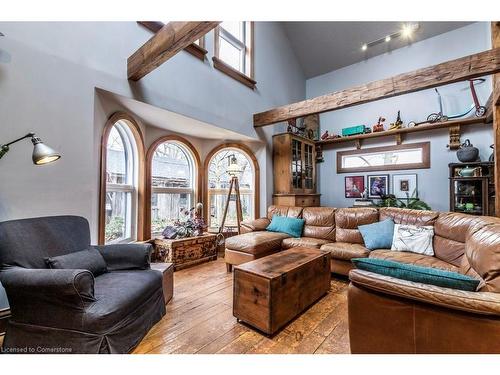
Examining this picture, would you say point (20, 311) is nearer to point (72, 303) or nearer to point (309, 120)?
point (72, 303)

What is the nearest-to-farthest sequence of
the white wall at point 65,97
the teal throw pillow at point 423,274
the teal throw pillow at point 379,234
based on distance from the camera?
the teal throw pillow at point 423,274 → the white wall at point 65,97 → the teal throw pillow at point 379,234

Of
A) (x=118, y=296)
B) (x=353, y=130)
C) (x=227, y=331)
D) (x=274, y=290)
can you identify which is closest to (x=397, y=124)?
(x=353, y=130)

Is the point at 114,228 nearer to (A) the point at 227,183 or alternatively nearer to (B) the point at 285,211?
(A) the point at 227,183

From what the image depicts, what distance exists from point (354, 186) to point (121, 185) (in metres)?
4.36

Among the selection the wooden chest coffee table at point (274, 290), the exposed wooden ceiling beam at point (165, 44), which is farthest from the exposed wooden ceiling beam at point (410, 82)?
the wooden chest coffee table at point (274, 290)

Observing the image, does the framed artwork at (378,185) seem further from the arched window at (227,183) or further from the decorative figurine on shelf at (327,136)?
the arched window at (227,183)

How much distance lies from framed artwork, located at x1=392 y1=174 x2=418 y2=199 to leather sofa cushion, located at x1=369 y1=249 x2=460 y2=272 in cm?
229

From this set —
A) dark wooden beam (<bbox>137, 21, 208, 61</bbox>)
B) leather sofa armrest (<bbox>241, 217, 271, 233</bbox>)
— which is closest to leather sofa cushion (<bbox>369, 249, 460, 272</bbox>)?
leather sofa armrest (<bbox>241, 217, 271, 233</bbox>)

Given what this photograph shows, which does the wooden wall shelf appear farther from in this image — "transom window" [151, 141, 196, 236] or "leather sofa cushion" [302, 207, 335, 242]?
"transom window" [151, 141, 196, 236]

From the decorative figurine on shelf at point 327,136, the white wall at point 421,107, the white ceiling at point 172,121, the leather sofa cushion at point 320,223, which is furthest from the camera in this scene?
the decorative figurine on shelf at point 327,136

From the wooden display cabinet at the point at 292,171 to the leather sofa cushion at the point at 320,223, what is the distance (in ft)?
2.44

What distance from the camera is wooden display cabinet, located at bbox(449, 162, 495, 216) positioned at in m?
3.50

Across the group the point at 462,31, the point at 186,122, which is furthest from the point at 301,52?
the point at 186,122

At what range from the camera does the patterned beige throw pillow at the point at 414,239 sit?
8.34 ft
